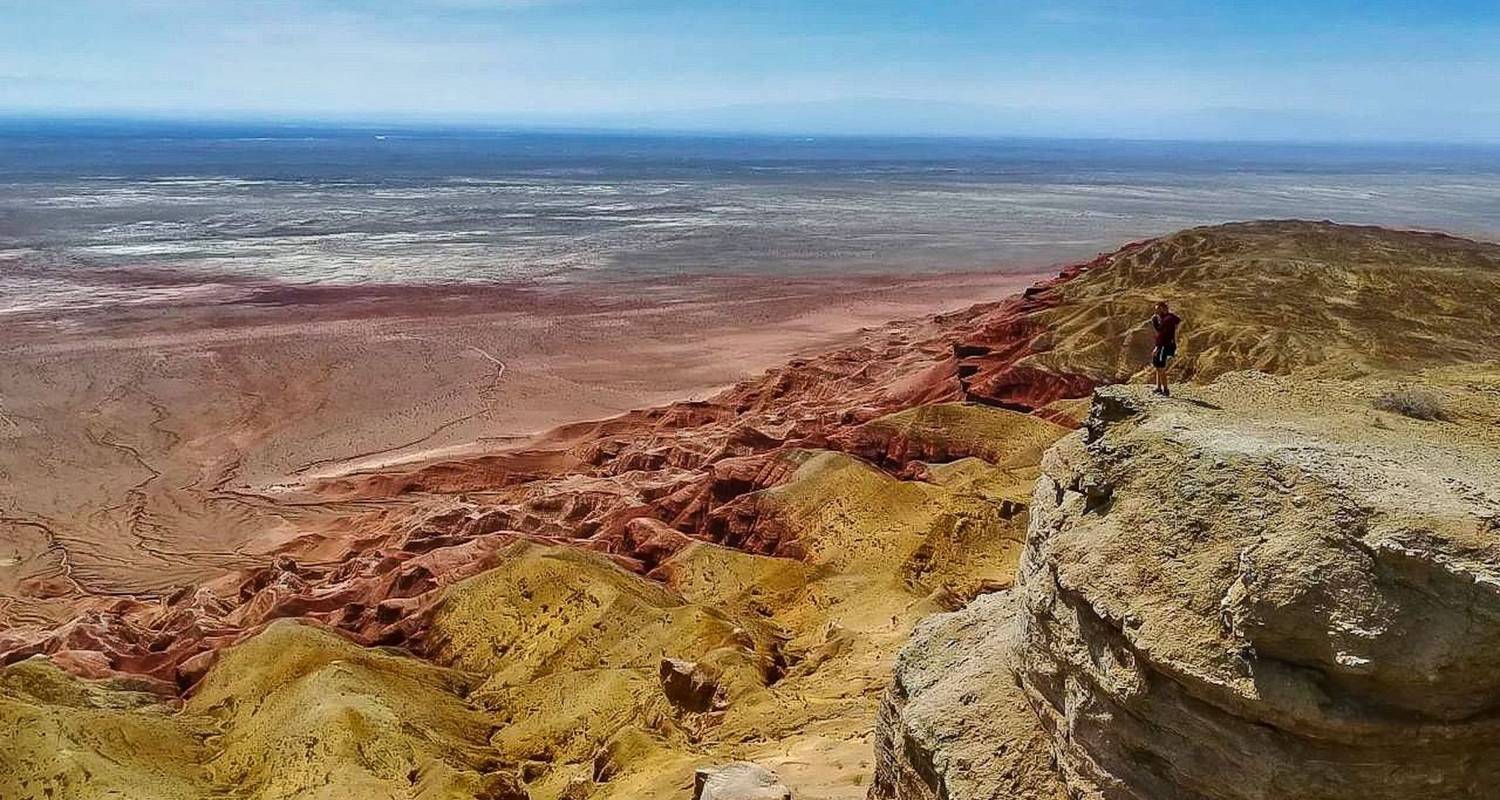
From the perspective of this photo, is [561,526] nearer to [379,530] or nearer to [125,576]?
[379,530]

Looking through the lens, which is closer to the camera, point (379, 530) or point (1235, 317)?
point (379, 530)

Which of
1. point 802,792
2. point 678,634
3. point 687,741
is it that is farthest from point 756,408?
point 802,792

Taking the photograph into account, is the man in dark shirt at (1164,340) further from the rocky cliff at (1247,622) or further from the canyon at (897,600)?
the rocky cliff at (1247,622)

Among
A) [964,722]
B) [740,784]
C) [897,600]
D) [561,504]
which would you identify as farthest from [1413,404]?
[561,504]

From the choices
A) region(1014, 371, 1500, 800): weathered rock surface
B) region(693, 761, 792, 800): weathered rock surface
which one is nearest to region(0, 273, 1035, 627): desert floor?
region(693, 761, 792, 800): weathered rock surface

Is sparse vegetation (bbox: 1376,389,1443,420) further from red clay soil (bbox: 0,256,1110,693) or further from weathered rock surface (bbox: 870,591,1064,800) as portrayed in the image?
red clay soil (bbox: 0,256,1110,693)

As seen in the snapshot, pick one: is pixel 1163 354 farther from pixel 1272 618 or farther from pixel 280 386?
pixel 280 386
